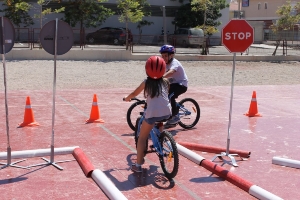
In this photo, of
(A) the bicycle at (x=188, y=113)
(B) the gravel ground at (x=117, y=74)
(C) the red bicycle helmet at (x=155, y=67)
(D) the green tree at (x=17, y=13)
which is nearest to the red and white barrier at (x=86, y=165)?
(C) the red bicycle helmet at (x=155, y=67)

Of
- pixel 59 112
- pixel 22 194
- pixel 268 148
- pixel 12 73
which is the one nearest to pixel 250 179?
pixel 268 148

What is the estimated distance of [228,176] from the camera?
6.67 m

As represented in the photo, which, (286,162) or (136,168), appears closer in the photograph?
(136,168)

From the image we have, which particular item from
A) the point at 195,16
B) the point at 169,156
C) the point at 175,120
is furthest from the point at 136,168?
the point at 195,16

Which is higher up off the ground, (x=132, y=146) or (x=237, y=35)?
(x=237, y=35)

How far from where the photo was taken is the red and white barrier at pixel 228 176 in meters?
5.90

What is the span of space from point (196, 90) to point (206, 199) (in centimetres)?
1187

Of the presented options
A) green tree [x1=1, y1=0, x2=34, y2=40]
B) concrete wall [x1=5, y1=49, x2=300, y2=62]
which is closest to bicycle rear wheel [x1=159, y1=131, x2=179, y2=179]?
concrete wall [x1=5, y1=49, x2=300, y2=62]

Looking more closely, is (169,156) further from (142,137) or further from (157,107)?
(157,107)

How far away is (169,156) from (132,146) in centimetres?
219

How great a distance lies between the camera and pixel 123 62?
26344mm

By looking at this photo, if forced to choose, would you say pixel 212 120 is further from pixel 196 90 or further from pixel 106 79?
pixel 106 79

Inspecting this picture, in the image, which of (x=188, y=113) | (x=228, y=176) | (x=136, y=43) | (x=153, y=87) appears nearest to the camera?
(x=153, y=87)

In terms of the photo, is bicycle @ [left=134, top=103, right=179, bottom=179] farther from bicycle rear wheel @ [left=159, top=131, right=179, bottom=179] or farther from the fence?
the fence
